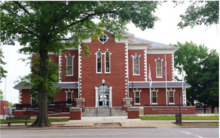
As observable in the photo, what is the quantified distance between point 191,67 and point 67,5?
4278 cm

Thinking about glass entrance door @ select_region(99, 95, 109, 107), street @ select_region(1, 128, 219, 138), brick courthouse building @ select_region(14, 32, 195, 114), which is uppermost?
brick courthouse building @ select_region(14, 32, 195, 114)

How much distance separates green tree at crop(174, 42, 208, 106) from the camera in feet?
181

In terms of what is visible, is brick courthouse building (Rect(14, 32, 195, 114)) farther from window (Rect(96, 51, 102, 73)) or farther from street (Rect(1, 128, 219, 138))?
street (Rect(1, 128, 219, 138))

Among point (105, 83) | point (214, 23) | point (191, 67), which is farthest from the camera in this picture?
point (191, 67)

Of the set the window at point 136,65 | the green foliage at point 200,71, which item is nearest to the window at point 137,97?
the window at point 136,65

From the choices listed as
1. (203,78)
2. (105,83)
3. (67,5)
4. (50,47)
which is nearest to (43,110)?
(50,47)

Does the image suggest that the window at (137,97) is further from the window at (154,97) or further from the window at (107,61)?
the window at (107,61)

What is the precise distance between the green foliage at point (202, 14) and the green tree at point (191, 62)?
40880 mm

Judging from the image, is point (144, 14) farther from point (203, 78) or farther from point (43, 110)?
point (203, 78)

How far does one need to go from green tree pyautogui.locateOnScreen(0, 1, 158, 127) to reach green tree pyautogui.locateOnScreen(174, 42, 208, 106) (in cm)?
3573

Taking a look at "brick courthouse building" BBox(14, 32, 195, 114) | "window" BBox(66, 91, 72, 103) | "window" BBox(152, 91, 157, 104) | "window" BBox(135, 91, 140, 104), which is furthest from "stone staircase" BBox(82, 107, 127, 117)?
"window" BBox(152, 91, 157, 104)

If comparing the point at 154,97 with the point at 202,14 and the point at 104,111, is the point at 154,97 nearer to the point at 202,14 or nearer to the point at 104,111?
the point at 104,111

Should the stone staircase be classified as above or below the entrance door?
below

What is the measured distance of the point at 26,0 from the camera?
19.0 metres
